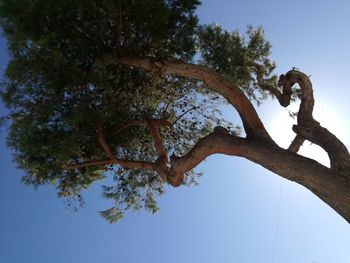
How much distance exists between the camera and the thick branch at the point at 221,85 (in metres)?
7.01

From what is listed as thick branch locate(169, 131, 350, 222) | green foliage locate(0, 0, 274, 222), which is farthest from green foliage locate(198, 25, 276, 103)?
thick branch locate(169, 131, 350, 222)

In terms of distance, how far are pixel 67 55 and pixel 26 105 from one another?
1.23 meters

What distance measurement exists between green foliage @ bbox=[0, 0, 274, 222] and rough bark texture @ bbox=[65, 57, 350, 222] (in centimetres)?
49

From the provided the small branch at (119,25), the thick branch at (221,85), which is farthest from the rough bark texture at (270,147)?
the small branch at (119,25)

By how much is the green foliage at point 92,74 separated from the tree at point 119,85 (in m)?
0.02

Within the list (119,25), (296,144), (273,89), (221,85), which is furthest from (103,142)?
(296,144)

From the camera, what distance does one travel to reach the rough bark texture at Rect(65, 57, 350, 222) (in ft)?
18.1

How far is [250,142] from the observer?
665 cm

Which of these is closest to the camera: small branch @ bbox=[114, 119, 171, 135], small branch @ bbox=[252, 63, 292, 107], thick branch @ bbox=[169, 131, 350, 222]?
thick branch @ bbox=[169, 131, 350, 222]

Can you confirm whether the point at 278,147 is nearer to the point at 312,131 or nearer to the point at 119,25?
the point at 312,131

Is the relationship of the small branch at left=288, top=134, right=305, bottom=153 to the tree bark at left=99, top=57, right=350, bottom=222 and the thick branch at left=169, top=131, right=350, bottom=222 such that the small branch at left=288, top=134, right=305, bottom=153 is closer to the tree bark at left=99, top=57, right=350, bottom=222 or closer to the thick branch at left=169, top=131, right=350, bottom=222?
the tree bark at left=99, top=57, right=350, bottom=222

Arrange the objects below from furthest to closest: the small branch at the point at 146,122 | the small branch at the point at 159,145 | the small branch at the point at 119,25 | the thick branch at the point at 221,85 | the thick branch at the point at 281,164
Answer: the small branch at the point at 146,122, the small branch at the point at 159,145, the small branch at the point at 119,25, the thick branch at the point at 221,85, the thick branch at the point at 281,164

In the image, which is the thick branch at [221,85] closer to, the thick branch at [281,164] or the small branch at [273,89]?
the thick branch at [281,164]

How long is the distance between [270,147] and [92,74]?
397cm
